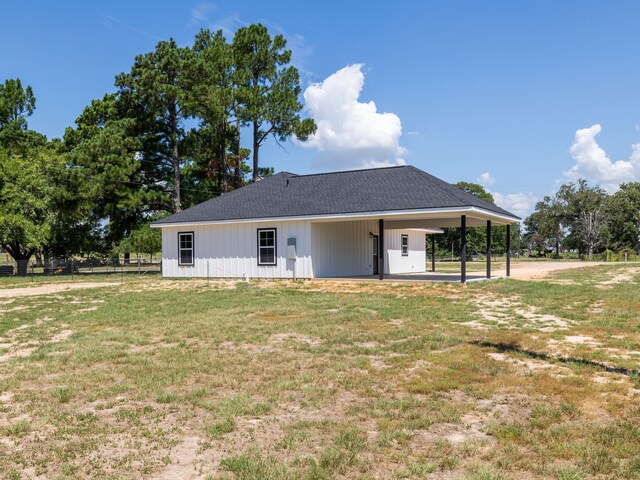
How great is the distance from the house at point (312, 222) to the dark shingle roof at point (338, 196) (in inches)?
1.6

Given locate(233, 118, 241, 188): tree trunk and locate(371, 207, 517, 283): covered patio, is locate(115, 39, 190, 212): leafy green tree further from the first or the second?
locate(371, 207, 517, 283): covered patio

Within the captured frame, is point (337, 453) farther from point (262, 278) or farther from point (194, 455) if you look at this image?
point (262, 278)

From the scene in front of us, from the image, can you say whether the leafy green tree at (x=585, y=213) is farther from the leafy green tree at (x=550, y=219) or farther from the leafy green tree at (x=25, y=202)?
the leafy green tree at (x=25, y=202)

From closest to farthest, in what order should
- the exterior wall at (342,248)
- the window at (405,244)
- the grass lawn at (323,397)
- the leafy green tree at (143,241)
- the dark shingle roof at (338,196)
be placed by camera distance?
the grass lawn at (323,397)
the dark shingle roof at (338,196)
the exterior wall at (342,248)
the window at (405,244)
the leafy green tree at (143,241)

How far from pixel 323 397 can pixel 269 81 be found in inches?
1355

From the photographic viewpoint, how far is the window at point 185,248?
78.7 feet

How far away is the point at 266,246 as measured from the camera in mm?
21859

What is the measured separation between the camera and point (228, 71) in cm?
3506

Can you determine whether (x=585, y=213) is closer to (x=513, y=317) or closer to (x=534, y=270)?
(x=534, y=270)

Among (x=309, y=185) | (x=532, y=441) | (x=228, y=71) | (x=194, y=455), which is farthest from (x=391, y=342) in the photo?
(x=228, y=71)

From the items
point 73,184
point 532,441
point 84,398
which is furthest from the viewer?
point 73,184

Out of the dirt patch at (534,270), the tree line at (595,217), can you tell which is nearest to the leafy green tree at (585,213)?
the tree line at (595,217)

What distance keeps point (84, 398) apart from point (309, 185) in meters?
19.9

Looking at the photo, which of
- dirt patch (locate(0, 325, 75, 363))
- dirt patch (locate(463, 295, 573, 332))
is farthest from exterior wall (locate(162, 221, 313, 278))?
dirt patch (locate(0, 325, 75, 363))
